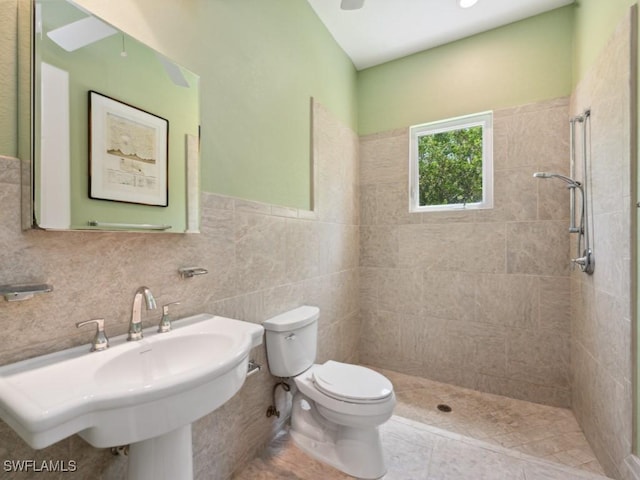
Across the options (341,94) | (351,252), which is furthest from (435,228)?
(341,94)

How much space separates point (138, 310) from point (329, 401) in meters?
0.96

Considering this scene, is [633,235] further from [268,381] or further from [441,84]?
[268,381]

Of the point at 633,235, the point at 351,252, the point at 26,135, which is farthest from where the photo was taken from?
the point at 351,252

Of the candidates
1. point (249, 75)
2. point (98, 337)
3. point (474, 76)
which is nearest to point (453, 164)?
point (474, 76)

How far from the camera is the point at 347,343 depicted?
8.30ft

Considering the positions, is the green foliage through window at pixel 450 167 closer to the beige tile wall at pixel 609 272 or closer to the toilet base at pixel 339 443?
the beige tile wall at pixel 609 272

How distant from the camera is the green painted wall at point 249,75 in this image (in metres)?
1.20

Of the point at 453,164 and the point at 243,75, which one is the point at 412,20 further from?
the point at 243,75

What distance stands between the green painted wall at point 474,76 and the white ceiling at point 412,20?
0.26 feet

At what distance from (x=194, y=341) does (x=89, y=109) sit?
33.0 inches

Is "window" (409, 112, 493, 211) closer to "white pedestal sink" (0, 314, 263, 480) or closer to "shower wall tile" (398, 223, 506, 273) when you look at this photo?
"shower wall tile" (398, 223, 506, 273)

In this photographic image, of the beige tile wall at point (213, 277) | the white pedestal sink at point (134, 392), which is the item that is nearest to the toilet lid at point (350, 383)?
the beige tile wall at point (213, 277)

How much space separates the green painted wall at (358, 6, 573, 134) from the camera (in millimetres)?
2061

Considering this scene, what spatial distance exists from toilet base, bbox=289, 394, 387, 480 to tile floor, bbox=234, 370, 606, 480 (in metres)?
0.05
